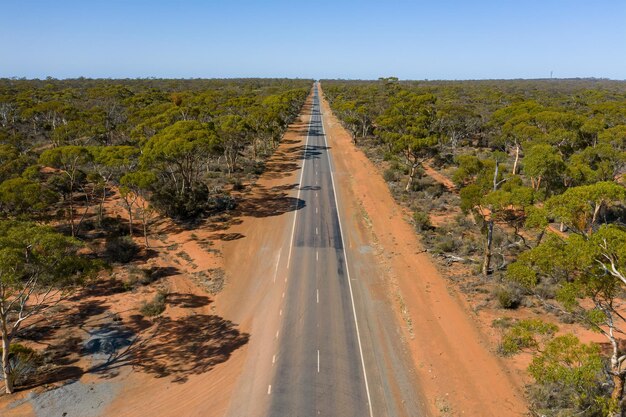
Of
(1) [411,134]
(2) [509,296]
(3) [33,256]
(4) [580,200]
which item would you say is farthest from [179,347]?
(1) [411,134]

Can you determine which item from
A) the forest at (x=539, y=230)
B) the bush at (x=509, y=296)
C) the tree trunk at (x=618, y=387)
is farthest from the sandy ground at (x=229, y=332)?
the tree trunk at (x=618, y=387)

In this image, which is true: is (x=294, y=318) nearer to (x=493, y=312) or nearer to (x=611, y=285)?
(x=493, y=312)

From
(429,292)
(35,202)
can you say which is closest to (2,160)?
(35,202)

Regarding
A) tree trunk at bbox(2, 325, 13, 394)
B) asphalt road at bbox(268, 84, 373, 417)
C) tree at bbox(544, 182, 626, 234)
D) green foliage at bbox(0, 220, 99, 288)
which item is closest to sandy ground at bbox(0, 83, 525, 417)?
tree trunk at bbox(2, 325, 13, 394)

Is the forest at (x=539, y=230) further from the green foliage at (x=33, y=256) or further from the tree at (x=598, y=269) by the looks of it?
the green foliage at (x=33, y=256)

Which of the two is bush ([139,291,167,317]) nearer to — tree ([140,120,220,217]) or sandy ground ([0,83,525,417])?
sandy ground ([0,83,525,417])

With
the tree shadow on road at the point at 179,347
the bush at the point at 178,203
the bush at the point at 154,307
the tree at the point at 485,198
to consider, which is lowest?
the tree shadow on road at the point at 179,347
